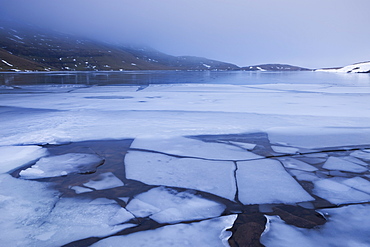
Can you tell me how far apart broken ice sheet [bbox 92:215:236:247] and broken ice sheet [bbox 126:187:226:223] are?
109mm

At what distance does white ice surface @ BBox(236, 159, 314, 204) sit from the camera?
6.79ft

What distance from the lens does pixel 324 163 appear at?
2.85 metres

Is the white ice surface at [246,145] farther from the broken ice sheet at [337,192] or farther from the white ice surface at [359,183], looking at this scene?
the white ice surface at [359,183]

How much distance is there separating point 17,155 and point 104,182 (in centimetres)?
146

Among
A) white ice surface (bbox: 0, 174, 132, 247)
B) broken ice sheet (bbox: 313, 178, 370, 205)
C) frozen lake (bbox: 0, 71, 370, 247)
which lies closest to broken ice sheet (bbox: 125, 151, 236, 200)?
frozen lake (bbox: 0, 71, 370, 247)

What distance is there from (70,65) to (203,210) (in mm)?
103208

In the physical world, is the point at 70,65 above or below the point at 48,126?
above

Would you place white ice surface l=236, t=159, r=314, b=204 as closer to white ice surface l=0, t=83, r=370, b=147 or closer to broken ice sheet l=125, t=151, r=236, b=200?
broken ice sheet l=125, t=151, r=236, b=200

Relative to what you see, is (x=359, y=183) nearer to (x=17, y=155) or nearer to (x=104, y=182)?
(x=104, y=182)

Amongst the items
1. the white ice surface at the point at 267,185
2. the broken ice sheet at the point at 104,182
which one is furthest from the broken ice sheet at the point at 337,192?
the broken ice sheet at the point at 104,182

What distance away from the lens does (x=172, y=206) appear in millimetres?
1954

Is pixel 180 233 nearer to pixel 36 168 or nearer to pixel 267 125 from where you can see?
pixel 36 168

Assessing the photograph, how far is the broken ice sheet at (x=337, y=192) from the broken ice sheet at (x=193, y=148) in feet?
2.75

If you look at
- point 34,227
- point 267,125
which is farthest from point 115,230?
point 267,125
